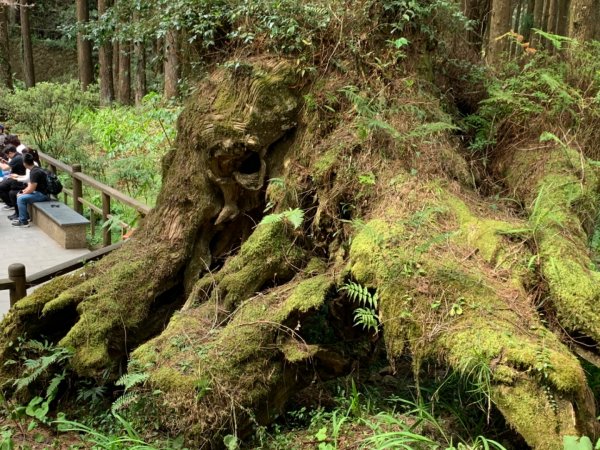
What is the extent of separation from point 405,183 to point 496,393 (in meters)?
2.06

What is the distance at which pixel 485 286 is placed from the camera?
4.05m

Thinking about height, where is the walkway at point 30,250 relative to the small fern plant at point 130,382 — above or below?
below

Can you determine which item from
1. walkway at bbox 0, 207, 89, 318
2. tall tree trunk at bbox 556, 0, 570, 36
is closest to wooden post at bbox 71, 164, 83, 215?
walkway at bbox 0, 207, 89, 318

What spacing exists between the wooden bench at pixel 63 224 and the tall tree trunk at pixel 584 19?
8.31 metres

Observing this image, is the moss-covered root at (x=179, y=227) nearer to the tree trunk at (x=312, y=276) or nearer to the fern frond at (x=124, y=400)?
the tree trunk at (x=312, y=276)

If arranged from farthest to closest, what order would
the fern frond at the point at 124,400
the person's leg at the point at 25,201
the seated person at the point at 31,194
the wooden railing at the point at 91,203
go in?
1. the person's leg at the point at 25,201
2. the seated person at the point at 31,194
3. the wooden railing at the point at 91,203
4. the fern frond at the point at 124,400

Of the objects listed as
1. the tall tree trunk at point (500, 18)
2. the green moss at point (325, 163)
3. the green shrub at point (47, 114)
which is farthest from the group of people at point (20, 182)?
the tall tree trunk at point (500, 18)

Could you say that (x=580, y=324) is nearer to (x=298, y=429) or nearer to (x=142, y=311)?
(x=298, y=429)

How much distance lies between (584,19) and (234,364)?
7.45 metres

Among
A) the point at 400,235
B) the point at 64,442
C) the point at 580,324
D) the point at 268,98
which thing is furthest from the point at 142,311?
the point at 580,324

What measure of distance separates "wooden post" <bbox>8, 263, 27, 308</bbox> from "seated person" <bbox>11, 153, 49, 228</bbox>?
5.86m

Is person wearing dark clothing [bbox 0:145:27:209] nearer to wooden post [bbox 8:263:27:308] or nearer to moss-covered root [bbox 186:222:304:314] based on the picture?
wooden post [bbox 8:263:27:308]

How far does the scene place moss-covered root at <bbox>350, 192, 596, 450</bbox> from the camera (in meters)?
3.45

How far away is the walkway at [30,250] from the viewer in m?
9.68
